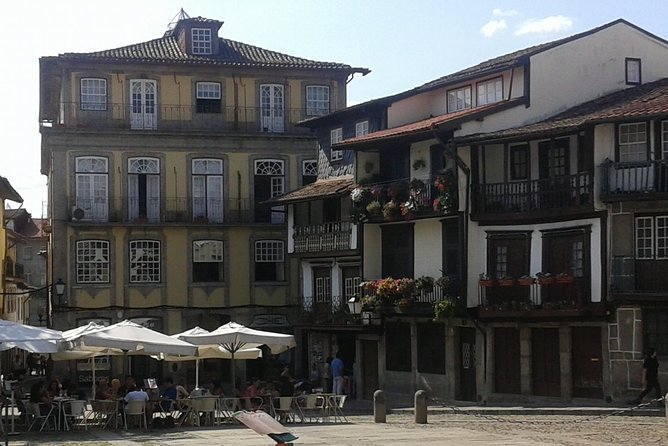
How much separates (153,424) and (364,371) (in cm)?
1609

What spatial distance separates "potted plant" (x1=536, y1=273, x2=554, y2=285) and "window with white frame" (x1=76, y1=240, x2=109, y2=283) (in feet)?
70.7

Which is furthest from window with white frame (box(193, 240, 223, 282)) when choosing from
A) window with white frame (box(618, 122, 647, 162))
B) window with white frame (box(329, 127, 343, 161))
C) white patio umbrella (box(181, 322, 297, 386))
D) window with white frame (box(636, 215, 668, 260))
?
window with white frame (box(636, 215, 668, 260))

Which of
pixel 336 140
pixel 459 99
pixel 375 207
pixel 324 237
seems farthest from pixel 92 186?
pixel 459 99

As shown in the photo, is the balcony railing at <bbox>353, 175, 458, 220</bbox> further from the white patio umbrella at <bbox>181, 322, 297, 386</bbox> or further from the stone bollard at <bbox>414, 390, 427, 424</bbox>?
the stone bollard at <bbox>414, 390, 427, 424</bbox>

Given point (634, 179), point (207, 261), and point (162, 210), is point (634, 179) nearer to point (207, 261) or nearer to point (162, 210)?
point (207, 261)

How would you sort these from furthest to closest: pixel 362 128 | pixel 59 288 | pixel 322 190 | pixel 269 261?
pixel 269 261, pixel 59 288, pixel 362 128, pixel 322 190

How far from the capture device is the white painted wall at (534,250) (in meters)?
35.9

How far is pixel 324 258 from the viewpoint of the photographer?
48.5m

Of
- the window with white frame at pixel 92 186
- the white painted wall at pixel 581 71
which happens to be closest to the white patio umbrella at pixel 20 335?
the white painted wall at pixel 581 71

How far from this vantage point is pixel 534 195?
3791 centimetres

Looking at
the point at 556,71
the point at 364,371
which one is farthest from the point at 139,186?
the point at 556,71

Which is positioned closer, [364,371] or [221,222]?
[364,371]

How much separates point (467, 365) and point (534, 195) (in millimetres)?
6111

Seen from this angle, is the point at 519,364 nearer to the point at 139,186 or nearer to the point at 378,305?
the point at 378,305
